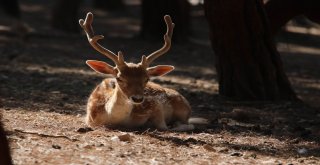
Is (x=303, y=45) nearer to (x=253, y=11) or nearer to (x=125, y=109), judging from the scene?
(x=253, y=11)

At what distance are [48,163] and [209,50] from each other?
41.2ft

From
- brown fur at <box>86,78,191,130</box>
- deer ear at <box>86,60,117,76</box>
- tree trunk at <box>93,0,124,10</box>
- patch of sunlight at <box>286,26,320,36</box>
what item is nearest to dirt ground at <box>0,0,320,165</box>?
brown fur at <box>86,78,191,130</box>

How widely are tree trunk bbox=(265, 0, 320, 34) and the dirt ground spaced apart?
125 cm

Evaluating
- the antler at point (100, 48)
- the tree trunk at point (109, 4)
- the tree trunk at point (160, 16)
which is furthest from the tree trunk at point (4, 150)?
the tree trunk at point (109, 4)

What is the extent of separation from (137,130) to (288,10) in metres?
3.89

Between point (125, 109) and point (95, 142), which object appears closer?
point (95, 142)

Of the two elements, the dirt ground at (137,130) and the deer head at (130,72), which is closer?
the dirt ground at (137,130)

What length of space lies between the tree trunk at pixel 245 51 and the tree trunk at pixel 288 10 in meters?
0.61

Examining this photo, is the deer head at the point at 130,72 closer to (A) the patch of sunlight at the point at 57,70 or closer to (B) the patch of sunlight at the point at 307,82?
(A) the patch of sunlight at the point at 57,70

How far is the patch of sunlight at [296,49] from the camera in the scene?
20297mm

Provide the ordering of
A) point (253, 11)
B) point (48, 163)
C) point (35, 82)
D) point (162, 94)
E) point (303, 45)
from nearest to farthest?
point (48, 163) < point (162, 94) < point (253, 11) < point (35, 82) < point (303, 45)

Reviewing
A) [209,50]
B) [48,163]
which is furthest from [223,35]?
[209,50]

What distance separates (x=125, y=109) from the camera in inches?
350

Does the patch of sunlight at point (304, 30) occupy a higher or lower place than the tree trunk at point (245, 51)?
lower
